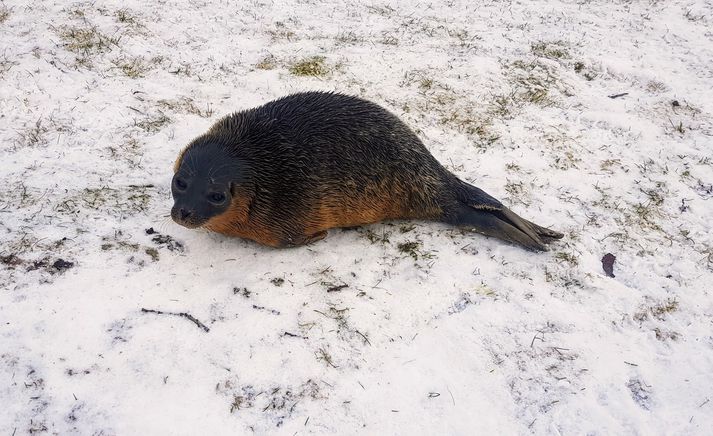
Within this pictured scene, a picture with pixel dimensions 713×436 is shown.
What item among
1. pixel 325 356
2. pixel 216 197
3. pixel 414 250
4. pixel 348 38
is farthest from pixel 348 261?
pixel 348 38

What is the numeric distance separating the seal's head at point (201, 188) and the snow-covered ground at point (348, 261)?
0.52 m

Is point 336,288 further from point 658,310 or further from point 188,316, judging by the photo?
point 658,310

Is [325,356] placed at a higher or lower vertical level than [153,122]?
lower

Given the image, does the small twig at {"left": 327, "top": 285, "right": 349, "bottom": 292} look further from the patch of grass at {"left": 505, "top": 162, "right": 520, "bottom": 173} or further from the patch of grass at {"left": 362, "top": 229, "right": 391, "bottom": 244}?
the patch of grass at {"left": 505, "top": 162, "right": 520, "bottom": 173}

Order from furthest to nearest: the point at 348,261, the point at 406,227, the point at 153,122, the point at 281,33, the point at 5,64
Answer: the point at 281,33 → the point at 5,64 → the point at 153,122 → the point at 406,227 → the point at 348,261

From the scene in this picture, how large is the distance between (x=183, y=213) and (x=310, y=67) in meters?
4.02

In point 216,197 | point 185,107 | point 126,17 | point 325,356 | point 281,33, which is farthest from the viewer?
point 281,33

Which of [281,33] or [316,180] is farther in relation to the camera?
Result: [281,33]

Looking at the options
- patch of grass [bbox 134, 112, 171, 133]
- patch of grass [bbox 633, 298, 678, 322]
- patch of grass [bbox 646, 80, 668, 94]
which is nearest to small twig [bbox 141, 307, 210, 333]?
patch of grass [bbox 134, 112, 171, 133]

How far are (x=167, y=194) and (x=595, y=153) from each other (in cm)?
514

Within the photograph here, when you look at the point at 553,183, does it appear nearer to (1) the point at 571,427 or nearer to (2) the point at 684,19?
(1) the point at 571,427

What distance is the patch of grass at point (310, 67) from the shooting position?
24.0ft

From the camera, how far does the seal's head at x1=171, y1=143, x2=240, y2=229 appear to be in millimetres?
4141

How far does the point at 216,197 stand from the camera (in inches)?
166
